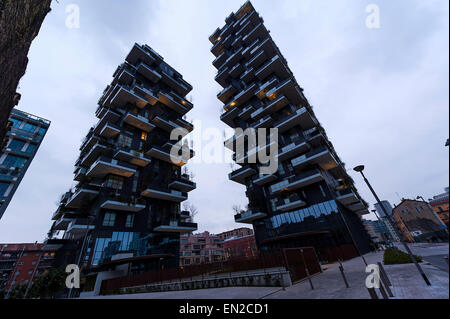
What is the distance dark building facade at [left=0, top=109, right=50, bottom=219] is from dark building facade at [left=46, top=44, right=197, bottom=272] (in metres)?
11.1

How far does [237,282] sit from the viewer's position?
12.2m

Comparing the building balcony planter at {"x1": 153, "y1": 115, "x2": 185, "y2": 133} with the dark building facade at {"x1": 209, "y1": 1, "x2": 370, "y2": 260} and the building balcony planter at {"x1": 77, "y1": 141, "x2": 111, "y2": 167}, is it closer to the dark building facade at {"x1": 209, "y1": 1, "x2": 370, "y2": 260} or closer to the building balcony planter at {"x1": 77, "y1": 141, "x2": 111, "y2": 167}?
the building balcony planter at {"x1": 77, "y1": 141, "x2": 111, "y2": 167}

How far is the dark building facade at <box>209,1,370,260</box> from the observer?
25094mm

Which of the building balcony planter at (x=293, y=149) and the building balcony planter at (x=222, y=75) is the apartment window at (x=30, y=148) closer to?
the building balcony planter at (x=222, y=75)

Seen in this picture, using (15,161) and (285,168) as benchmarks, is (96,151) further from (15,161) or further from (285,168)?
(285,168)

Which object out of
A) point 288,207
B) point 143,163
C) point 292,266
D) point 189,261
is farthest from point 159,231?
point 189,261

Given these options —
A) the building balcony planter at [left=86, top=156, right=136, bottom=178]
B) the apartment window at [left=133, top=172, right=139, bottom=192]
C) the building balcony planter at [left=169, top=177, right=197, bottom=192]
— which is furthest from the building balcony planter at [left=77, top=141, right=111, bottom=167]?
the building balcony planter at [left=169, top=177, right=197, bottom=192]

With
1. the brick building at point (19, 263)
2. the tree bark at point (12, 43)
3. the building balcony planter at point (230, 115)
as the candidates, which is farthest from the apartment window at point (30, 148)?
the tree bark at point (12, 43)

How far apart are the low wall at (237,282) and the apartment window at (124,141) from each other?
843 inches

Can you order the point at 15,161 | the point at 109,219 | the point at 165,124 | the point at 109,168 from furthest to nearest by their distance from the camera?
the point at 15,161 < the point at 165,124 < the point at 109,168 < the point at 109,219

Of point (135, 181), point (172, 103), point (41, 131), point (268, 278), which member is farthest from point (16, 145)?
point (268, 278)

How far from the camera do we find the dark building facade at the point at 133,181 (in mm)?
24984

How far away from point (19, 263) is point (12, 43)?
77.9 m
